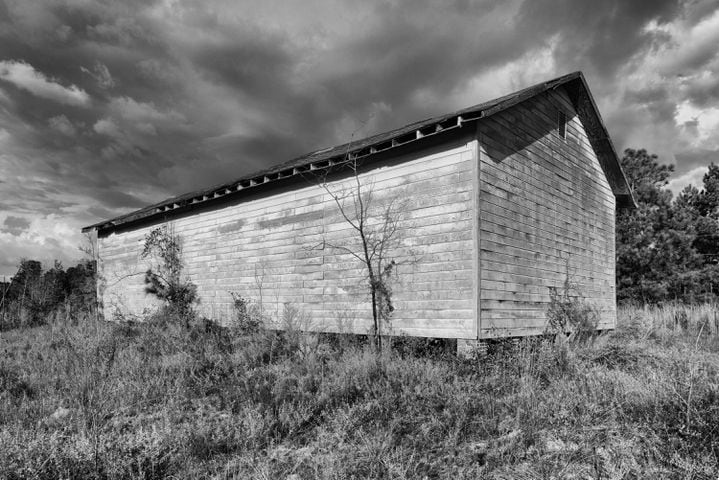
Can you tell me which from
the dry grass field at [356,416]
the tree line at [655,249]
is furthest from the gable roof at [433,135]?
the tree line at [655,249]

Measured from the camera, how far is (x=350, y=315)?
33.4ft

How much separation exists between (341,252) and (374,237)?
98cm

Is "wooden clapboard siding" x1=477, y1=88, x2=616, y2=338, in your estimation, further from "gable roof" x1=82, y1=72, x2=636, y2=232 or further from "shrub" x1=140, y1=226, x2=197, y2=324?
"shrub" x1=140, y1=226, x2=197, y2=324

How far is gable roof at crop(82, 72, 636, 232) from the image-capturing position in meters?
8.83

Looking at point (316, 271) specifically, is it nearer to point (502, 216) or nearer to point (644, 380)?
point (502, 216)

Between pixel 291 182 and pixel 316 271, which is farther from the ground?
pixel 291 182

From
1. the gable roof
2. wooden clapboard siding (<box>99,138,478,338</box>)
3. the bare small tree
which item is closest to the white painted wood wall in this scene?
wooden clapboard siding (<box>99,138,478,338</box>)

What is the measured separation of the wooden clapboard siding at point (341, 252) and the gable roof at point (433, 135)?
0.46 metres

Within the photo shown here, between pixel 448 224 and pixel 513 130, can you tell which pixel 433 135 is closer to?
pixel 448 224

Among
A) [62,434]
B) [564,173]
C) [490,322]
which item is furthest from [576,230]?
[62,434]

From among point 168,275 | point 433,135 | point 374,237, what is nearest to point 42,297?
point 168,275

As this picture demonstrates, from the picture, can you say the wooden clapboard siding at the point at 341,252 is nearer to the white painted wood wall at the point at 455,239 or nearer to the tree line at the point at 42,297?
the white painted wood wall at the point at 455,239

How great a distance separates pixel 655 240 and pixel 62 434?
80.7ft

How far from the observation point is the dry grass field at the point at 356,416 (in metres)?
4.04
